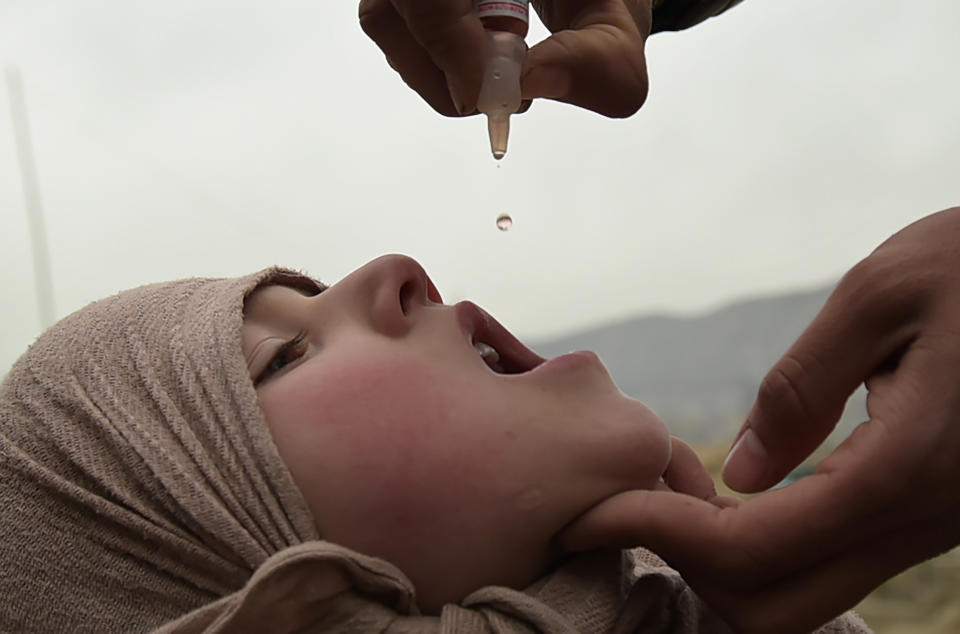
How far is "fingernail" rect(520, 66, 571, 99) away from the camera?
2.68 ft

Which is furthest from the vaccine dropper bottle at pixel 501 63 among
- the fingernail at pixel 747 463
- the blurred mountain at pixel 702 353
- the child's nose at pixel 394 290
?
the blurred mountain at pixel 702 353

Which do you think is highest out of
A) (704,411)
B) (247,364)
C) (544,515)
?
(247,364)

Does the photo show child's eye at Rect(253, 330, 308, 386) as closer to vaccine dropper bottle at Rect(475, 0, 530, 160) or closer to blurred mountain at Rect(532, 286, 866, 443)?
vaccine dropper bottle at Rect(475, 0, 530, 160)

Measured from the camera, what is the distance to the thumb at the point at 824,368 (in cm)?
56

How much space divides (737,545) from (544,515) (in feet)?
0.53

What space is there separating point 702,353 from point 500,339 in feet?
5.96

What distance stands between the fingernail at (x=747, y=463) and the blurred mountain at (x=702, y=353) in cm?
155

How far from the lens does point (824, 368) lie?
0.58m

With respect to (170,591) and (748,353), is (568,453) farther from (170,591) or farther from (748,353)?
(748,353)

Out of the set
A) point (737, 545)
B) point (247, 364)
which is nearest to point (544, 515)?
point (737, 545)

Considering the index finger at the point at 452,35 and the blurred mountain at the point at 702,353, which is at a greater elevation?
the index finger at the point at 452,35

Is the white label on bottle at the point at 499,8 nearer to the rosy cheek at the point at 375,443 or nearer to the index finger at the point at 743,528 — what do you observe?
the rosy cheek at the point at 375,443

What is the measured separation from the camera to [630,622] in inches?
25.8

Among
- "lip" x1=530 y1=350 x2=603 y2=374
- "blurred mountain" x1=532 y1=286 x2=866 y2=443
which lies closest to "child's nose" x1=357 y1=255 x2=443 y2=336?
"lip" x1=530 y1=350 x2=603 y2=374
